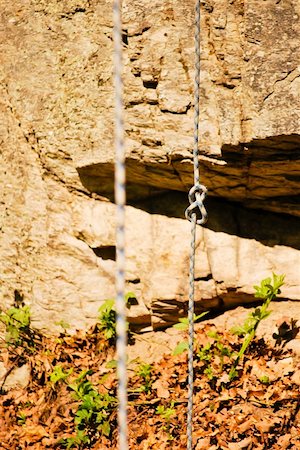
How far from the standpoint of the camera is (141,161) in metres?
4.03

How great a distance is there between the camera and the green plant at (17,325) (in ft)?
14.6

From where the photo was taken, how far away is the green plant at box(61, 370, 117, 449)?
381cm

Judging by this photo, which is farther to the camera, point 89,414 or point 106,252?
point 106,252

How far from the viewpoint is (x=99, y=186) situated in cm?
441

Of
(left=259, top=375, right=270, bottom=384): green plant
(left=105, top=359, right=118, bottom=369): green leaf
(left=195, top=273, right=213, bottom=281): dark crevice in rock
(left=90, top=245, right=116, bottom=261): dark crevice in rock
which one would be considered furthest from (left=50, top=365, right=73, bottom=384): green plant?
(left=259, top=375, right=270, bottom=384): green plant

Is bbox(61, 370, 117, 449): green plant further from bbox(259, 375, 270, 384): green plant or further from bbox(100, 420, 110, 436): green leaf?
bbox(259, 375, 270, 384): green plant

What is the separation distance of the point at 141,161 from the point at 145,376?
1.65 metres

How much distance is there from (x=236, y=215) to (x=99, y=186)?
3.82 feet

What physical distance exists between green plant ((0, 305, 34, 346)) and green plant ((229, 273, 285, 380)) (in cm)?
174

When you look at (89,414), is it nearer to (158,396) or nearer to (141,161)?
(158,396)

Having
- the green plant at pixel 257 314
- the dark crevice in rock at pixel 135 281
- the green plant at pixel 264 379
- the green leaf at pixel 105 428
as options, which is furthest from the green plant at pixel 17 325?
the green plant at pixel 264 379

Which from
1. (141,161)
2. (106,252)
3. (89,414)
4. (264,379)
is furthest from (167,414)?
(141,161)

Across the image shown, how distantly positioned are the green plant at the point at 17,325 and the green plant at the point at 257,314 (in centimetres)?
174

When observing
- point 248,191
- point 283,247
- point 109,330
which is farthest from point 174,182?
point 109,330
